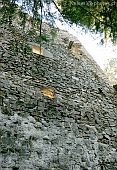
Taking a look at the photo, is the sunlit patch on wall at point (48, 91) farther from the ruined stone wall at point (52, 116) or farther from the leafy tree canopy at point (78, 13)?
the leafy tree canopy at point (78, 13)

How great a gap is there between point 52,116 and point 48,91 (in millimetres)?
716

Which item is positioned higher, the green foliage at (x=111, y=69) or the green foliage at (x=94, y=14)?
the green foliage at (x=94, y=14)

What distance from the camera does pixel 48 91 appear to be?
17.7 feet

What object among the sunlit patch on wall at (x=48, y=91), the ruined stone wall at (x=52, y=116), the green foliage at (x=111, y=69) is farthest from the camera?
the green foliage at (x=111, y=69)

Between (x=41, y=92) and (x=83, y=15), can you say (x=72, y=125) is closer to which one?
(x=41, y=92)

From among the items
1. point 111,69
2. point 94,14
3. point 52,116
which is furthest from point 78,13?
point 111,69

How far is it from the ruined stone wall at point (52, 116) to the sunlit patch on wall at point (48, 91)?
0.03 m

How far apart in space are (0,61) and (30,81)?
30.6 inches

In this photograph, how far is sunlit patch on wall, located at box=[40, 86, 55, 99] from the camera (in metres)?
5.30

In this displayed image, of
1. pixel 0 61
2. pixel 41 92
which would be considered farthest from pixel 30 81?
pixel 0 61

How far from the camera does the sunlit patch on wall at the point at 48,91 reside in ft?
17.4

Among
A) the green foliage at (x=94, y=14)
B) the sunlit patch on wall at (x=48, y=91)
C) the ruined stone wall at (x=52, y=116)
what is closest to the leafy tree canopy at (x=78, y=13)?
the green foliage at (x=94, y=14)

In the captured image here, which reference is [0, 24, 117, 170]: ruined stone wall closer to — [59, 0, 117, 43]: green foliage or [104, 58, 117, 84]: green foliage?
[59, 0, 117, 43]: green foliage

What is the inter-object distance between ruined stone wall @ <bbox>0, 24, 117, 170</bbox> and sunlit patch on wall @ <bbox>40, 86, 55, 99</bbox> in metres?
0.03
